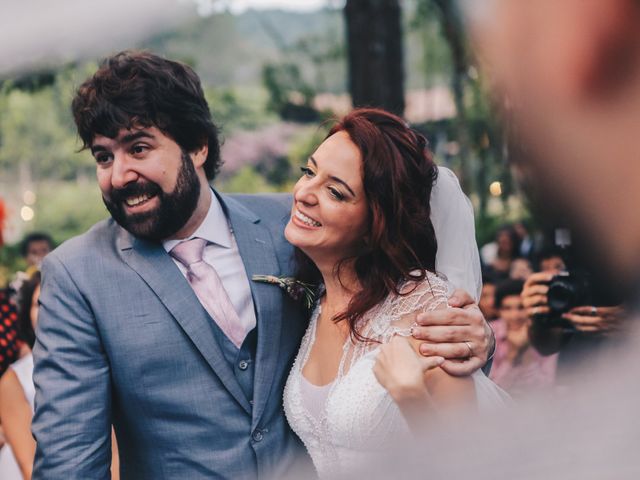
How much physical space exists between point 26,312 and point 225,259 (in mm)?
1658

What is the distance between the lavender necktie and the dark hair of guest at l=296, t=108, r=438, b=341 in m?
0.30

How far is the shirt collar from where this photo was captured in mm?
2297

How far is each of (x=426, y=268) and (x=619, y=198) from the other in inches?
72.8

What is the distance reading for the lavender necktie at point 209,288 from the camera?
216cm

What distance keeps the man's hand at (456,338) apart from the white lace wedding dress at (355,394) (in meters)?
0.07

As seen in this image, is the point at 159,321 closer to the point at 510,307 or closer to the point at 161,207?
the point at 161,207

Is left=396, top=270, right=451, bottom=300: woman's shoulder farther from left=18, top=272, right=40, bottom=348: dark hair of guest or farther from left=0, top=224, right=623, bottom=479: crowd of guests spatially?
left=18, top=272, right=40, bottom=348: dark hair of guest

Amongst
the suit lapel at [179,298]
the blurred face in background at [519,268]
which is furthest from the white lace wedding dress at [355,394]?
the blurred face in background at [519,268]

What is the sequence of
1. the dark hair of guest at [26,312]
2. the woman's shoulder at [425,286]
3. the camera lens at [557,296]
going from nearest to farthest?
the camera lens at [557,296]
the woman's shoulder at [425,286]
the dark hair of guest at [26,312]

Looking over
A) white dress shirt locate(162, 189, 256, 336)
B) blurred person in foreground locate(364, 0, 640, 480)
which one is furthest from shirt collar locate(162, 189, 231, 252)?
blurred person in foreground locate(364, 0, 640, 480)

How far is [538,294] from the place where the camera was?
91.9 inches

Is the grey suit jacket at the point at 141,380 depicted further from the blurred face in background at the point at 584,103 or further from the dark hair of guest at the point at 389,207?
the blurred face in background at the point at 584,103

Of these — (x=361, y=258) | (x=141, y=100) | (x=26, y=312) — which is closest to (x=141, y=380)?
(x=361, y=258)

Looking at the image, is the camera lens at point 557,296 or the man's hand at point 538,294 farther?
the man's hand at point 538,294
